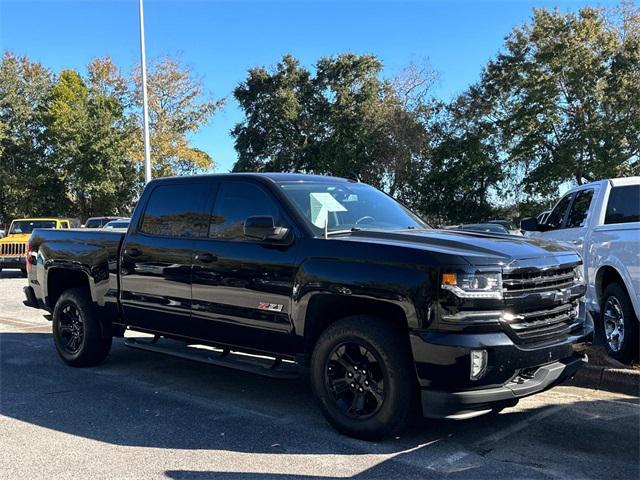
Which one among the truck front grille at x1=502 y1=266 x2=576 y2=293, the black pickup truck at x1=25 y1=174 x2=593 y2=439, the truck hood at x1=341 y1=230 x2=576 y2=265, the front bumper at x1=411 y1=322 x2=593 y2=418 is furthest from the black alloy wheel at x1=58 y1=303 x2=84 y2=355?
the truck front grille at x1=502 y1=266 x2=576 y2=293

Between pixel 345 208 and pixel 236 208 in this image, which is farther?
pixel 236 208

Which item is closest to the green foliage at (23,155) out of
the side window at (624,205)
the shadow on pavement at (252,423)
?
the shadow on pavement at (252,423)

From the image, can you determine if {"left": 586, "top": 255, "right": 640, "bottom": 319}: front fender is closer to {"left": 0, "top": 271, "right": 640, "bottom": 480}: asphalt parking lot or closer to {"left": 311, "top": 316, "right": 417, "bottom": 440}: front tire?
{"left": 0, "top": 271, "right": 640, "bottom": 480}: asphalt parking lot

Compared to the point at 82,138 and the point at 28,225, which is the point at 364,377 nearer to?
the point at 28,225

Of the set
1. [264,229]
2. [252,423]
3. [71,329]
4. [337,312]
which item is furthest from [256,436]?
[71,329]

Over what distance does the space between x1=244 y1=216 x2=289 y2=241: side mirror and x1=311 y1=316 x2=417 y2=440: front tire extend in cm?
83

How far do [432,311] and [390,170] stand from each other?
32197mm

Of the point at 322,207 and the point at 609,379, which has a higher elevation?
the point at 322,207

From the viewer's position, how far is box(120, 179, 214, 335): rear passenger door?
5.61 metres

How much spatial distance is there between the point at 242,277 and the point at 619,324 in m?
4.23

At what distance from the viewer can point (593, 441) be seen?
4.45 m

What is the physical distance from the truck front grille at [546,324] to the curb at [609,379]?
124 centimetres

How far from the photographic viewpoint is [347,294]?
4383 mm

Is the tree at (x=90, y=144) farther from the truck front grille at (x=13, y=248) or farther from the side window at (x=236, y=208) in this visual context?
the side window at (x=236, y=208)
